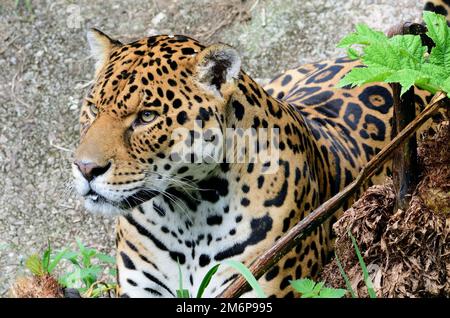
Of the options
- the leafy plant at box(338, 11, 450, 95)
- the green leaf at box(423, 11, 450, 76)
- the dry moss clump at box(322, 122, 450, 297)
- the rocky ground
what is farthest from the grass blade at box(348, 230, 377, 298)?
the rocky ground

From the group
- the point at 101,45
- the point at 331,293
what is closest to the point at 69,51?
the point at 101,45

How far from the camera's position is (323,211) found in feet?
15.3

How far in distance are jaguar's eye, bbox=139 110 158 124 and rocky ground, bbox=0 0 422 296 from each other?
→ 127 inches

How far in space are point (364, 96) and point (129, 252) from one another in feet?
6.91

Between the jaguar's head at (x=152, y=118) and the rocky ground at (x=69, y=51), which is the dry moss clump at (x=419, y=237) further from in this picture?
the rocky ground at (x=69, y=51)

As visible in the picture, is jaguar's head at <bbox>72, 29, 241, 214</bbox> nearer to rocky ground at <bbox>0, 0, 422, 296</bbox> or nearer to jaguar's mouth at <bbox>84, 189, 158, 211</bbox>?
jaguar's mouth at <bbox>84, 189, 158, 211</bbox>

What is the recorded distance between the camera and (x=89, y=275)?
6691 millimetres

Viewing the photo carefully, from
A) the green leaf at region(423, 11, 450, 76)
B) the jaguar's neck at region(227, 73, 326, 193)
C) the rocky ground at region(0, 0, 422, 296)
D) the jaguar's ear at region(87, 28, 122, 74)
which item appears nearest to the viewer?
the green leaf at region(423, 11, 450, 76)

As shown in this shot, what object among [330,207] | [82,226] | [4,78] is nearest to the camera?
[330,207]

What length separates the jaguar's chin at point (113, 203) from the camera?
554cm

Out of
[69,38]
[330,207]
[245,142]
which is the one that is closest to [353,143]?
[245,142]

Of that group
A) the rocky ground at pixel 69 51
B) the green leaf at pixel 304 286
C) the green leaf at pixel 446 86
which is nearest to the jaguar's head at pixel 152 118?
the green leaf at pixel 304 286

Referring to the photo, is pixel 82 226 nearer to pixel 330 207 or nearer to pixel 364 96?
pixel 364 96

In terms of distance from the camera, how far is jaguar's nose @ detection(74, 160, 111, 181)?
5.41 m
